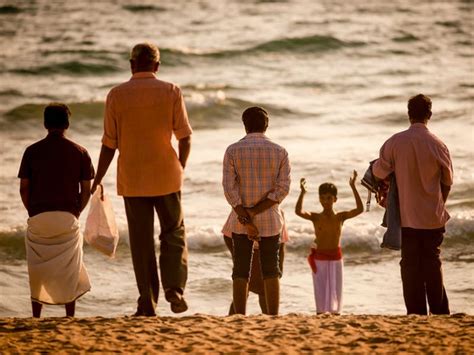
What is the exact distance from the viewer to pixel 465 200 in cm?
1412

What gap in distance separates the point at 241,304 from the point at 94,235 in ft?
3.51

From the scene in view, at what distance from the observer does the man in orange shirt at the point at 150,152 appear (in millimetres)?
6918

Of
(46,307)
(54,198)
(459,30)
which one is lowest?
(46,307)

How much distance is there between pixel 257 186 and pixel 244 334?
101 cm

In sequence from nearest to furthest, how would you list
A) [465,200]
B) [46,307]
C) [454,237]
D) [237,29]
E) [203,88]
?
[46,307] < [454,237] < [465,200] < [203,88] < [237,29]

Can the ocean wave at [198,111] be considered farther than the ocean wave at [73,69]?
No

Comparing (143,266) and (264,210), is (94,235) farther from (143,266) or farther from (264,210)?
(264,210)

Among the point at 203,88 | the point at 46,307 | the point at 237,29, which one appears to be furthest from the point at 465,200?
the point at 237,29

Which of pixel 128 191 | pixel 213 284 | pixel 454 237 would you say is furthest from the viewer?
pixel 454 237

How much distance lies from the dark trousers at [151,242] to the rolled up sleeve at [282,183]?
611mm

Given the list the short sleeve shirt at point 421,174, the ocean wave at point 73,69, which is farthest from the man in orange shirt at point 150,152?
the ocean wave at point 73,69

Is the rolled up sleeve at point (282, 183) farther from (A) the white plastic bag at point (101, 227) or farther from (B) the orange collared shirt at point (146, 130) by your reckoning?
(A) the white plastic bag at point (101, 227)

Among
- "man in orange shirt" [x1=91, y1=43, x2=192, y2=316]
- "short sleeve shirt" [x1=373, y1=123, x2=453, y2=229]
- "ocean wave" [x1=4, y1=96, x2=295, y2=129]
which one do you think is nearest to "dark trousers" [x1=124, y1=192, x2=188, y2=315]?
"man in orange shirt" [x1=91, y1=43, x2=192, y2=316]

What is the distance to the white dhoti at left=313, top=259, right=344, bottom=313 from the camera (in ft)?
25.6
